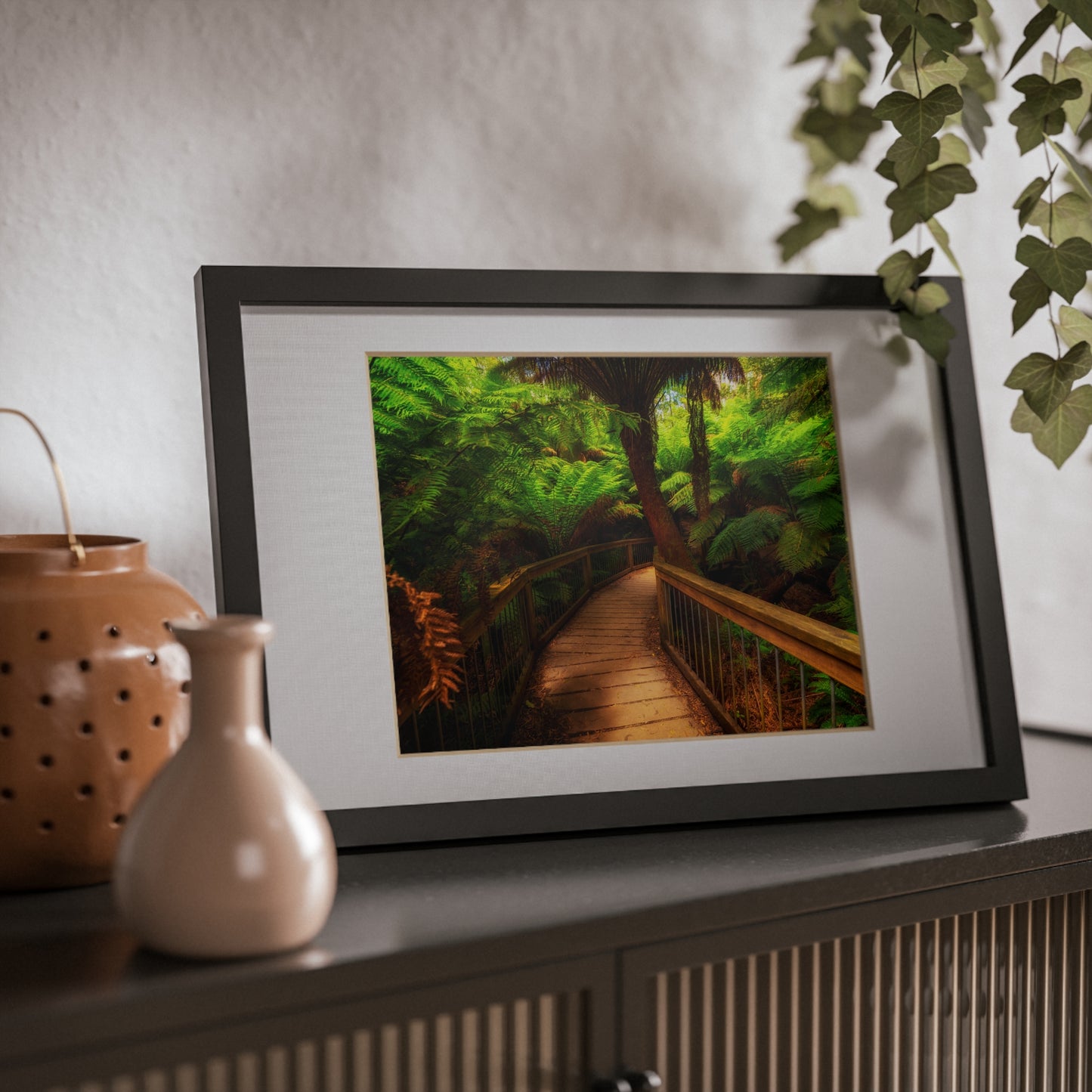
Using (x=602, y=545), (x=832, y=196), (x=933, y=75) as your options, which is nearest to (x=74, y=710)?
(x=602, y=545)

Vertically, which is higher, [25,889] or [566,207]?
[566,207]

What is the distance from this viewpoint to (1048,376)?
0.86 meters

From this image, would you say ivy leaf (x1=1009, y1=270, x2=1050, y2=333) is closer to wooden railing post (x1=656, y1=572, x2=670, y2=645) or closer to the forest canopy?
the forest canopy

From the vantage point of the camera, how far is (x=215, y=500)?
0.73m

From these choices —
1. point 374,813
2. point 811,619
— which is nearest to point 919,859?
Result: point 811,619

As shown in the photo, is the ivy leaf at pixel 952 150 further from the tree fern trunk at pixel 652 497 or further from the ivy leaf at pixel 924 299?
the tree fern trunk at pixel 652 497

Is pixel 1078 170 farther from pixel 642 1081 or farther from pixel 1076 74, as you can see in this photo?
pixel 642 1081

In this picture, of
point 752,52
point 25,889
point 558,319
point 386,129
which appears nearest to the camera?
point 25,889

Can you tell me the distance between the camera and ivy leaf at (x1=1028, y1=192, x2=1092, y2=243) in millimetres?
874

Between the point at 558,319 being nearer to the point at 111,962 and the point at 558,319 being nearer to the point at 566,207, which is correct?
the point at 566,207

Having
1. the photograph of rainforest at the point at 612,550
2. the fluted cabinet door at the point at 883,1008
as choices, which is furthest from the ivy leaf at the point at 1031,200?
the fluted cabinet door at the point at 883,1008

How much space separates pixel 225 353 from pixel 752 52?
0.73m

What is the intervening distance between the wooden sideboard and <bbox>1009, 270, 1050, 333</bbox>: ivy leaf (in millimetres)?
399

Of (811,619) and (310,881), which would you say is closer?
(310,881)
